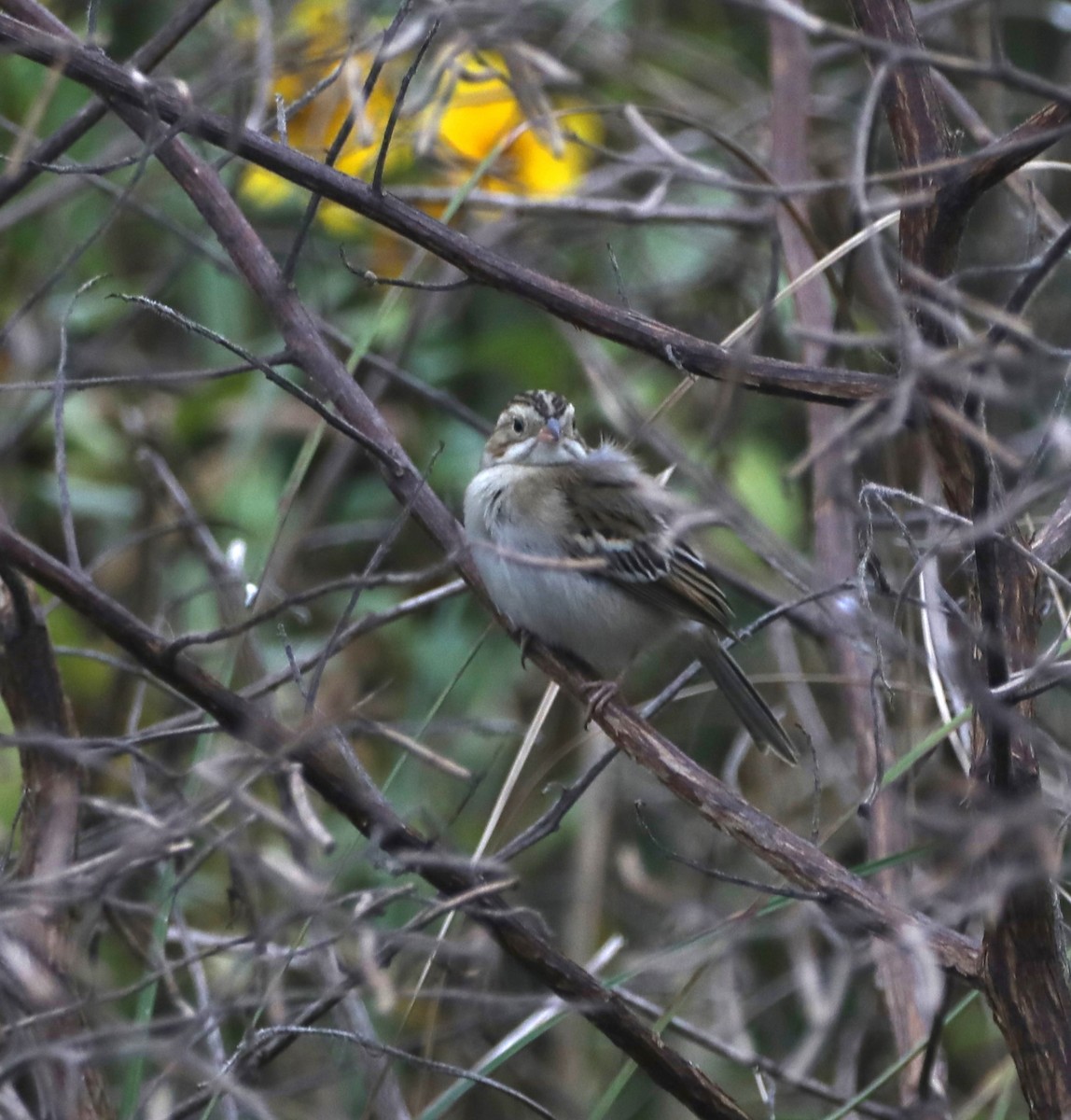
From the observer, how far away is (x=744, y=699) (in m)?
3.73

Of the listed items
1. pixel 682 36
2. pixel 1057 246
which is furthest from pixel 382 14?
pixel 1057 246

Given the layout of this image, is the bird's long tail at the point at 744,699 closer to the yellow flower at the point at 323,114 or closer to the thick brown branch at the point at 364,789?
the thick brown branch at the point at 364,789

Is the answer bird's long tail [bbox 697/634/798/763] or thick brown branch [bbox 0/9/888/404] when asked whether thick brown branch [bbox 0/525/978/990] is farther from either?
bird's long tail [bbox 697/634/798/763]

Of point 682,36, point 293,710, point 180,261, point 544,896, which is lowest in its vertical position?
point 544,896

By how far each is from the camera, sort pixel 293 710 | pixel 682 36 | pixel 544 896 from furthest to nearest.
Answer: pixel 682 36
pixel 544 896
pixel 293 710

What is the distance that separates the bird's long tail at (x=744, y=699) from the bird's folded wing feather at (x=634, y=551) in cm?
12

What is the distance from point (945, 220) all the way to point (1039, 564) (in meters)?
0.49

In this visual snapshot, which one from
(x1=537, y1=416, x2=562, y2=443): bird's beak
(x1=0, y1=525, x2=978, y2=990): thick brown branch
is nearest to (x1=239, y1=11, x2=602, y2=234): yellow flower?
(x1=537, y1=416, x2=562, y2=443): bird's beak

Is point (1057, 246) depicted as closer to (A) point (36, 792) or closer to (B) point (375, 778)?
(A) point (36, 792)

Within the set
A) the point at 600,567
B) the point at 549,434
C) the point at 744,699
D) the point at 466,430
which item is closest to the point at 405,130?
the point at 549,434

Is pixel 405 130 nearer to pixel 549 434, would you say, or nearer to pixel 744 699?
pixel 549 434

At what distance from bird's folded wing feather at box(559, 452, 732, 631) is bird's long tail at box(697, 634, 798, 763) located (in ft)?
0.39

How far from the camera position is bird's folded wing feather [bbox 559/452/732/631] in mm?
3840

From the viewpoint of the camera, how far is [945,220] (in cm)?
206
